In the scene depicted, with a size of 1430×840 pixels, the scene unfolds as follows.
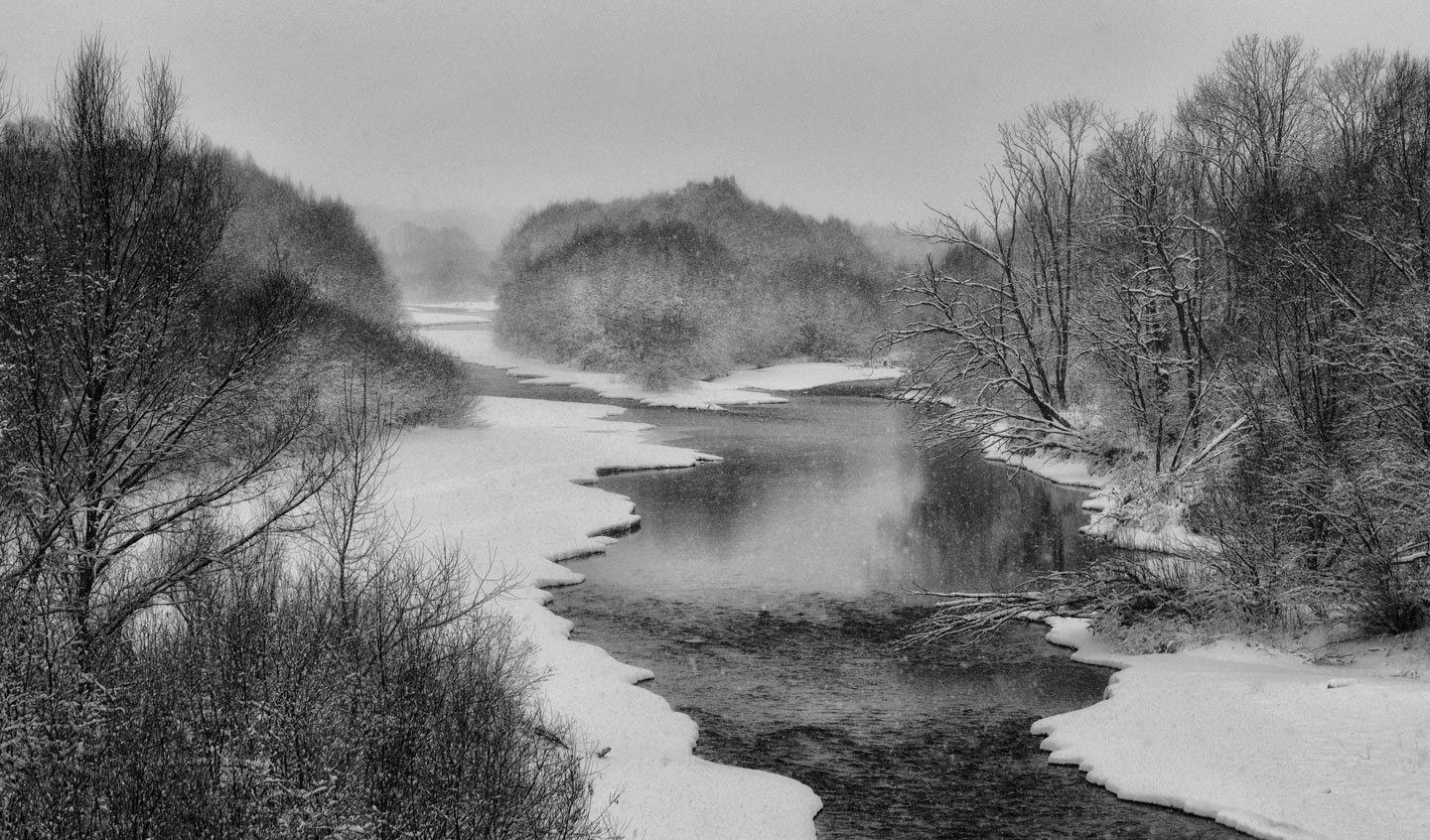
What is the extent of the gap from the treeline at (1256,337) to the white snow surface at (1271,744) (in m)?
2.25

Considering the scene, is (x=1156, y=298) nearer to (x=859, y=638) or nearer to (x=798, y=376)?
(x=859, y=638)

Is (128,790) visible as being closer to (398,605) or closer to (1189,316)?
(398,605)

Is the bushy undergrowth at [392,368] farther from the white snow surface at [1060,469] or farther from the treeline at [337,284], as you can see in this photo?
the white snow surface at [1060,469]

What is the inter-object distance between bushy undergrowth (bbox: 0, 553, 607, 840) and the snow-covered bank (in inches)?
1620

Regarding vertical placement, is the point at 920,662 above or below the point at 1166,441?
below

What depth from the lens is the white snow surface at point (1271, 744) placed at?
12.6 metres

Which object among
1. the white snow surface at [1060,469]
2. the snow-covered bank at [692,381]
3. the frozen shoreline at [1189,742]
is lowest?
the frozen shoreline at [1189,742]

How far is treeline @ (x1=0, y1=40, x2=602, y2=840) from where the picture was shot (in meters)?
9.09

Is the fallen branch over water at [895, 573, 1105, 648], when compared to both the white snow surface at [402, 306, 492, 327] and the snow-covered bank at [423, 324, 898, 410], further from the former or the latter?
the white snow surface at [402, 306, 492, 327]

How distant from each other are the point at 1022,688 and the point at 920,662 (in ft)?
6.30

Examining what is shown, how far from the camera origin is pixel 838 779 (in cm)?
1407

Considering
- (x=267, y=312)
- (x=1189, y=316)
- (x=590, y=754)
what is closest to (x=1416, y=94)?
(x=1189, y=316)

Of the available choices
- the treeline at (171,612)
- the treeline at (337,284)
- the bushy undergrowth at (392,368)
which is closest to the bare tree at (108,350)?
the treeline at (171,612)

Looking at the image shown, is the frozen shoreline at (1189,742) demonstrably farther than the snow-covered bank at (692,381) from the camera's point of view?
No
